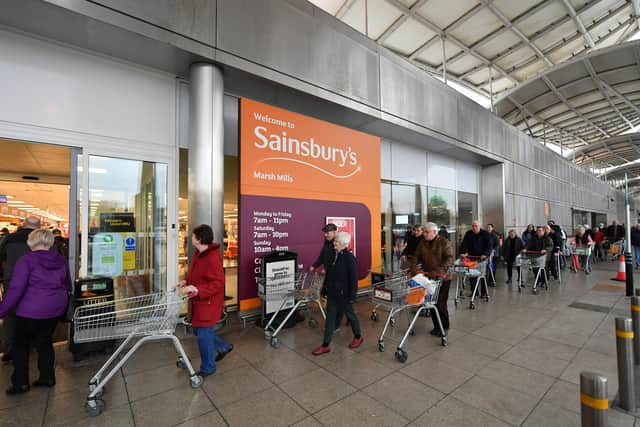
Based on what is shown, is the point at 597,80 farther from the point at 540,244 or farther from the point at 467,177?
the point at 540,244

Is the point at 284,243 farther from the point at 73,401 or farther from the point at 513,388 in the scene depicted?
the point at 513,388

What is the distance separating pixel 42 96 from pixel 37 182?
26.1 feet

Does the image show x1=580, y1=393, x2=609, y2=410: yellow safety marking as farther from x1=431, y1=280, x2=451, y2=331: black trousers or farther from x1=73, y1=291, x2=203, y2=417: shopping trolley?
x1=73, y1=291, x2=203, y2=417: shopping trolley

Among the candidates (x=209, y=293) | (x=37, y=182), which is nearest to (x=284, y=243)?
(x=209, y=293)

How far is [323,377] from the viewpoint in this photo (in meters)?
3.28

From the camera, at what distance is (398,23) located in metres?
10.0

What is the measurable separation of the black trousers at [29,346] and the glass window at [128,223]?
4.88 feet

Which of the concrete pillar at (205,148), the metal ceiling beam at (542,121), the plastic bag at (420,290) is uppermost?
the metal ceiling beam at (542,121)

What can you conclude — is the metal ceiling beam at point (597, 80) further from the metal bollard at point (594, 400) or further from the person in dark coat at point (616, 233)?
the metal bollard at point (594, 400)

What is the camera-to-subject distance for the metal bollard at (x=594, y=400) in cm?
166

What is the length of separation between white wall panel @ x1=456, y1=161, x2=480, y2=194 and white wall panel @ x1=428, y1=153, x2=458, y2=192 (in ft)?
1.30

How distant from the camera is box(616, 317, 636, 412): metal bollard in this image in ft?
8.51

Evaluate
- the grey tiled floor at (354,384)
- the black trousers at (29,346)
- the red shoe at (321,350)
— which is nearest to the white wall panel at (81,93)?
the black trousers at (29,346)

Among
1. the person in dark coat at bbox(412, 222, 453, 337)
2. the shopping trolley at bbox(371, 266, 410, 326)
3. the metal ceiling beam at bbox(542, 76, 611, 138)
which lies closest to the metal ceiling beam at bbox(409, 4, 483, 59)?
the metal ceiling beam at bbox(542, 76, 611, 138)
